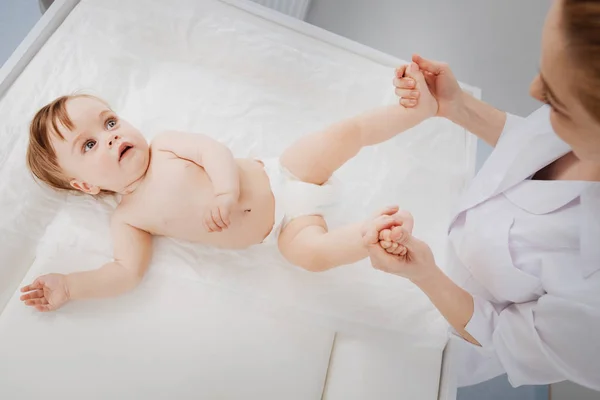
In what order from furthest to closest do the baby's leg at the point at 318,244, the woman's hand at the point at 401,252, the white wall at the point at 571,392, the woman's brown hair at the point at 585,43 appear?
the white wall at the point at 571,392
the baby's leg at the point at 318,244
the woman's hand at the point at 401,252
the woman's brown hair at the point at 585,43

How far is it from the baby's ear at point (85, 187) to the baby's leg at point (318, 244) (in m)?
0.39

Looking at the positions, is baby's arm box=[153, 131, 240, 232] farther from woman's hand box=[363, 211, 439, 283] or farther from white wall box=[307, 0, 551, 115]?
white wall box=[307, 0, 551, 115]

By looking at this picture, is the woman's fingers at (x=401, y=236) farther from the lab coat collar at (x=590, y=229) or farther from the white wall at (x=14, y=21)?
the white wall at (x=14, y=21)

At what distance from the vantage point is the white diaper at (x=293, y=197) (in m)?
1.12

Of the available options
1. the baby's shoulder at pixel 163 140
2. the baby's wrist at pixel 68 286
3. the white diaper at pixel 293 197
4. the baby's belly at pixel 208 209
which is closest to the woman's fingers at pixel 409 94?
the white diaper at pixel 293 197

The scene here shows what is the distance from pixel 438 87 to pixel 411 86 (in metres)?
0.09

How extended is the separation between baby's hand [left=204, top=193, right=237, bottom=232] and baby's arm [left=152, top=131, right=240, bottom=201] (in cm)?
1

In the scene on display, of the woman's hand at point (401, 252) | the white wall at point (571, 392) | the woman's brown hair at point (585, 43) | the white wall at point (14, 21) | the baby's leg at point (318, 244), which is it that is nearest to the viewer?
the woman's brown hair at point (585, 43)

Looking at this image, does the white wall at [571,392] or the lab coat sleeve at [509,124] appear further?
the white wall at [571,392]

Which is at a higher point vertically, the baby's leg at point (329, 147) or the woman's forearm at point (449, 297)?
the baby's leg at point (329, 147)

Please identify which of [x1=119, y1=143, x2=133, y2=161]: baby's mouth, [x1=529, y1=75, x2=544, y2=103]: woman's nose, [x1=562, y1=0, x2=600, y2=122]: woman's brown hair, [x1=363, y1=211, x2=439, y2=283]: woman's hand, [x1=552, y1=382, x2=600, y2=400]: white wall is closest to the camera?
[x1=562, y1=0, x2=600, y2=122]: woman's brown hair

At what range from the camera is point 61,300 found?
1014mm

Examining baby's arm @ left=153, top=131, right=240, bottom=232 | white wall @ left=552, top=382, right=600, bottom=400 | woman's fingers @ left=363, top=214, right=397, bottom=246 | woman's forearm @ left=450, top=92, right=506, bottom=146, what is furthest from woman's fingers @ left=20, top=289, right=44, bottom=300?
white wall @ left=552, top=382, right=600, bottom=400

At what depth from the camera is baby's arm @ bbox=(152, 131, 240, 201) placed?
107 cm
